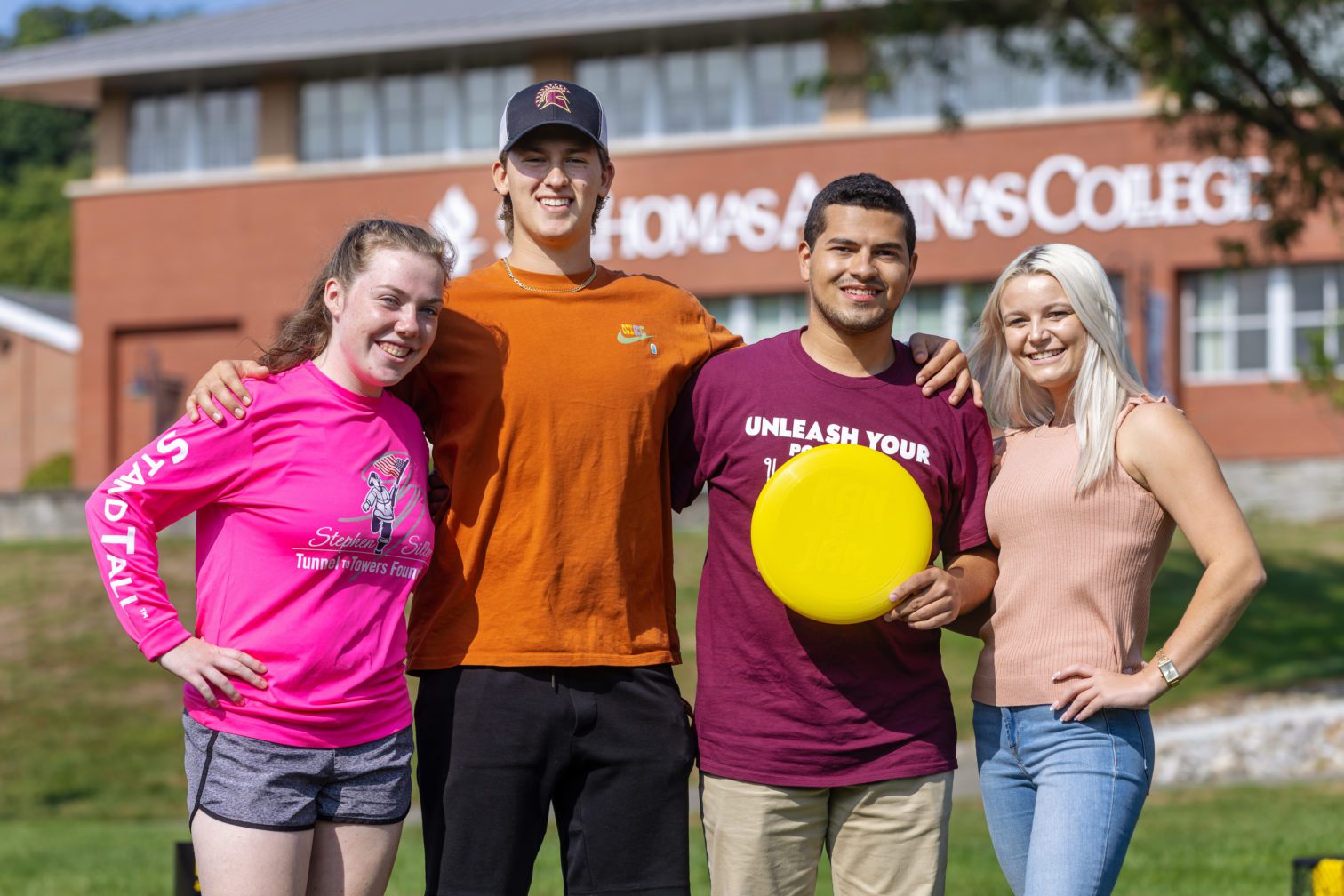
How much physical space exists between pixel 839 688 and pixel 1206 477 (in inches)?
41.1

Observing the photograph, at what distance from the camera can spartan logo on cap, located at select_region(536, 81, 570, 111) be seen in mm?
4262

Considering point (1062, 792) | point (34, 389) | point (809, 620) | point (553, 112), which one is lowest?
point (1062, 792)

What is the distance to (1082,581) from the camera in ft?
12.9

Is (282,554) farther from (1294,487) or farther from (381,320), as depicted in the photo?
(1294,487)

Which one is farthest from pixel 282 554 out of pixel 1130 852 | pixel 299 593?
pixel 1130 852

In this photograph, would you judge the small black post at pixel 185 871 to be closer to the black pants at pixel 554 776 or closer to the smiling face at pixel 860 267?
the black pants at pixel 554 776

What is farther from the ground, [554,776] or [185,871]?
[554,776]

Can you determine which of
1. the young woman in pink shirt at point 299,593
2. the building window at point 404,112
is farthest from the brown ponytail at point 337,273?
the building window at point 404,112

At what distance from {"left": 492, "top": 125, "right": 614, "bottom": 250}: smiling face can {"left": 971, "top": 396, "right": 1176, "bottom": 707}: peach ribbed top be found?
1.34 meters

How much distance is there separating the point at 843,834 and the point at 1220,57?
9.39 meters

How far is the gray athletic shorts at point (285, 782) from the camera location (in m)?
3.70

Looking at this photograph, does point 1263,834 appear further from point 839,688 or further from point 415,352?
point 415,352

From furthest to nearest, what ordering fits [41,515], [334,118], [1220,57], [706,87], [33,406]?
1. [33,406]
2. [334,118]
3. [706,87]
4. [41,515]
5. [1220,57]

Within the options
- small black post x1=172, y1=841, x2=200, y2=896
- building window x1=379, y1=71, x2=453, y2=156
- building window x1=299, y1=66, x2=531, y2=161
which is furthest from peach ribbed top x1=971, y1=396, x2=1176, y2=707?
building window x1=379, y1=71, x2=453, y2=156
